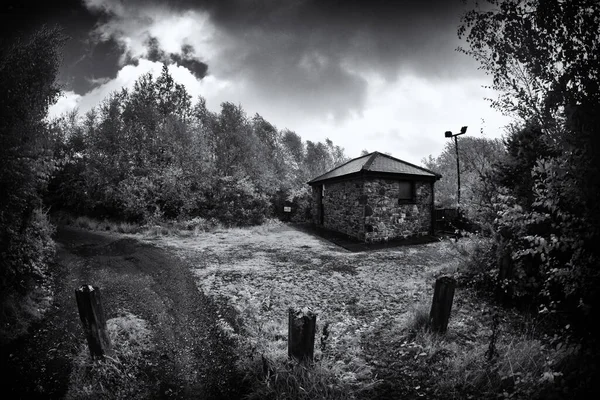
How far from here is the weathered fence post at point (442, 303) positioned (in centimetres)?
367

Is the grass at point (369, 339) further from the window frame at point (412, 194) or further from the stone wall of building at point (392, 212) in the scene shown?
the window frame at point (412, 194)

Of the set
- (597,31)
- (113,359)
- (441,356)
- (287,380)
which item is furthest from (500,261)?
(113,359)

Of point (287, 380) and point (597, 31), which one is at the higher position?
point (597, 31)

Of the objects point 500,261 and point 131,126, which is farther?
point 131,126

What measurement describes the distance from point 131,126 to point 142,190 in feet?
24.1

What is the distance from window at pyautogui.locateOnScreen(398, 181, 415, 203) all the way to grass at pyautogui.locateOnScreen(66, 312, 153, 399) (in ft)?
37.8

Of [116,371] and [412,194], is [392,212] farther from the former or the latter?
[116,371]

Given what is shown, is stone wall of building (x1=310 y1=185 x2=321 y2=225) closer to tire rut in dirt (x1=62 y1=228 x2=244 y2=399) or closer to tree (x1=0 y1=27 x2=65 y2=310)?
tire rut in dirt (x1=62 y1=228 x2=244 y2=399)

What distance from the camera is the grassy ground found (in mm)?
2867

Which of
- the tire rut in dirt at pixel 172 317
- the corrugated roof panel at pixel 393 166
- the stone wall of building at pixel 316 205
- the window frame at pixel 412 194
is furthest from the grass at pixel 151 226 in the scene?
the window frame at pixel 412 194

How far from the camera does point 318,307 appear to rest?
498cm

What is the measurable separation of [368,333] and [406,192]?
9.79 meters

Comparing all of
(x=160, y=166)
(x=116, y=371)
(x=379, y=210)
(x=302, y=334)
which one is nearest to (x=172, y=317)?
(x=116, y=371)

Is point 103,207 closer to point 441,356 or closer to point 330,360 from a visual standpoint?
point 330,360
